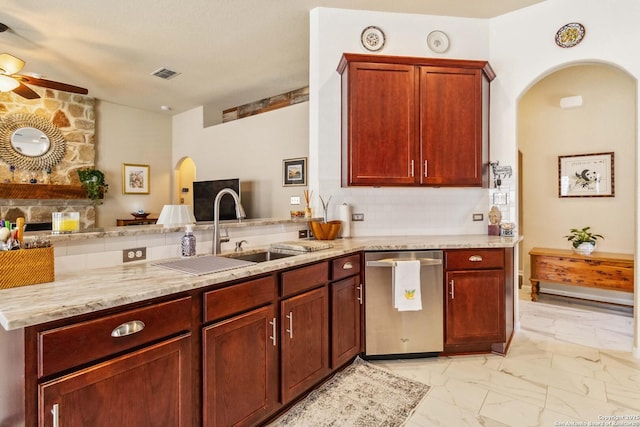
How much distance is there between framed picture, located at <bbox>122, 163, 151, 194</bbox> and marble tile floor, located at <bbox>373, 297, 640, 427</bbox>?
5497mm

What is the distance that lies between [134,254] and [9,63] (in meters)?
2.53

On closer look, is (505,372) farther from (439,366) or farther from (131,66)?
(131,66)

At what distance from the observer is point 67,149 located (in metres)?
5.31

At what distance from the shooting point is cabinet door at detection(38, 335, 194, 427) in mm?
1039

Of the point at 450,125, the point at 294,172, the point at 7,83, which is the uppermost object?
the point at 7,83

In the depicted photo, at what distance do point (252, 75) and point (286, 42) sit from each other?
1125 mm

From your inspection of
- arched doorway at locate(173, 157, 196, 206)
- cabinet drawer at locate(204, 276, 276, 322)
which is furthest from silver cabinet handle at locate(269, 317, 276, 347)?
arched doorway at locate(173, 157, 196, 206)

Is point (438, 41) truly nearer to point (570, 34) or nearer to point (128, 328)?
point (570, 34)

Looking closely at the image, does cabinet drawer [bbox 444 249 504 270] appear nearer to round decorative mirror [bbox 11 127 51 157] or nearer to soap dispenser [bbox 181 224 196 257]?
soap dispenser [bbox 181 224 196 257]

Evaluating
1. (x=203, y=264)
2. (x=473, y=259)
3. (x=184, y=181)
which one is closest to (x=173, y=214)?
(x=203, y=264)

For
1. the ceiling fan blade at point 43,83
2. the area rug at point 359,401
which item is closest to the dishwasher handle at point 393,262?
the area rug at point 359,401

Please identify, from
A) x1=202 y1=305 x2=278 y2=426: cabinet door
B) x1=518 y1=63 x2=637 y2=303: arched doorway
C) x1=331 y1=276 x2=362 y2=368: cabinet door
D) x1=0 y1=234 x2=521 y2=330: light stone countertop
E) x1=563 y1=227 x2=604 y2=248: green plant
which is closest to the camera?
x1=0 y1=234 x2=521 y2=330: light stone countertop

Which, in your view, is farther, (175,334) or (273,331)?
(273,331)

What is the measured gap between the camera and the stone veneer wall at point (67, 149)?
482cm
